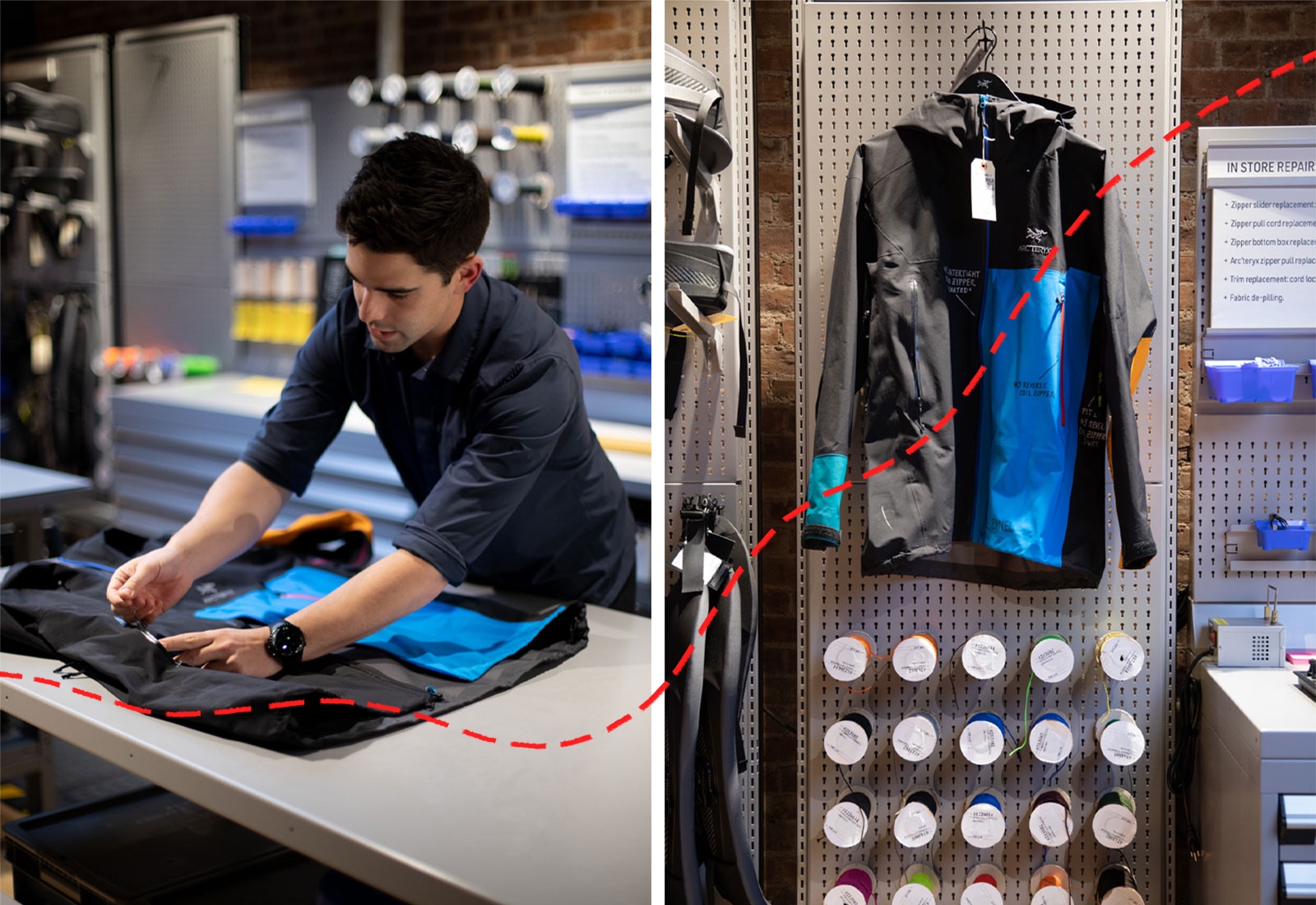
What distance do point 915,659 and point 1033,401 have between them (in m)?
0.60

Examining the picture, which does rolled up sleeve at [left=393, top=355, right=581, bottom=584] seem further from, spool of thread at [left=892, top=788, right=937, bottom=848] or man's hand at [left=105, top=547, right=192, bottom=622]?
spool of thread at [left=892, top=788, right=937, bottom=848]

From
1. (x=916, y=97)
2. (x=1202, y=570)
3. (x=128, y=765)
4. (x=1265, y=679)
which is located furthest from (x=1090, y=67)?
(x=128, y=765)

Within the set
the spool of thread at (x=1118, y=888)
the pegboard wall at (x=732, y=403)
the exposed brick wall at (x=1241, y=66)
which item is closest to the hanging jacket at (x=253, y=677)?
the pegboard wall at (x=732, y=403)

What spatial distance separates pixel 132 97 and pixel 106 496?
1.63 meters

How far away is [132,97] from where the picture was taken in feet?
14.3

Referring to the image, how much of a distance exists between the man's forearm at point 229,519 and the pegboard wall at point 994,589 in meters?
1.15

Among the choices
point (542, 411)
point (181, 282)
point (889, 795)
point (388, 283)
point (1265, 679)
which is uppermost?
point (181, 282)

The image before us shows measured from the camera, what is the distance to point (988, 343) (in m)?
2.18

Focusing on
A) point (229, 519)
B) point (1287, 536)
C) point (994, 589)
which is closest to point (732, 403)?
point (994, 589)

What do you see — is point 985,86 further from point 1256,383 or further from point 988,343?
point 1256,383

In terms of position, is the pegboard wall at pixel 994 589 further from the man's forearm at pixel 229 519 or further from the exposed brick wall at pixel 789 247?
the man's forearm at pixel 229 519

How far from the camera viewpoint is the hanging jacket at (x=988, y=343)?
213cm

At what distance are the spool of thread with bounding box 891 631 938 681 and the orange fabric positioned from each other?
117 cm

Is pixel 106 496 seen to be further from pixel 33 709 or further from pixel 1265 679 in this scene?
pixel 1265 679
